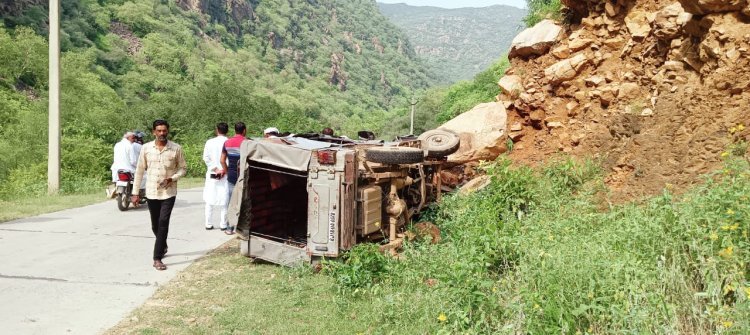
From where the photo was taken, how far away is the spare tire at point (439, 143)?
10469 mm

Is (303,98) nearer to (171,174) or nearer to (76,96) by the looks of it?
(76,96)

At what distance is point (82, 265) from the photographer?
7387 mm

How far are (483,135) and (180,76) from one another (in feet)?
280

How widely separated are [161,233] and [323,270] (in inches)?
89.5

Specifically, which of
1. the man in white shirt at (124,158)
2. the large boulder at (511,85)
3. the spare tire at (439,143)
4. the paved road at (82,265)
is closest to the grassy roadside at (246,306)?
the paved road at (82,265)

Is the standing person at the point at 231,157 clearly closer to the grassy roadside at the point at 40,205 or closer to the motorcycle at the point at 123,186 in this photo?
the motorcycle at the point at 123,186

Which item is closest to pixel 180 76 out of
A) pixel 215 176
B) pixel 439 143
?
pixel 439 143

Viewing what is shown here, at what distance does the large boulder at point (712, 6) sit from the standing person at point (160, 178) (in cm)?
754

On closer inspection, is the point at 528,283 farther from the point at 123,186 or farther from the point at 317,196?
the point at 123,186

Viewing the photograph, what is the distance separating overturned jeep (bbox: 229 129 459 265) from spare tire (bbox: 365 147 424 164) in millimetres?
14

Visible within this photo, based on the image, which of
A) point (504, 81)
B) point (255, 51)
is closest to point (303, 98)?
point (255, 51)

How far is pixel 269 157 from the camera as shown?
7508 mm

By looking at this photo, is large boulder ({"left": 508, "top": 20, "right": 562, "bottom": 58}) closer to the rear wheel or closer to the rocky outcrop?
the rocky outcrop

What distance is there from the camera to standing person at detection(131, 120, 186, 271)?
24.3 feet
